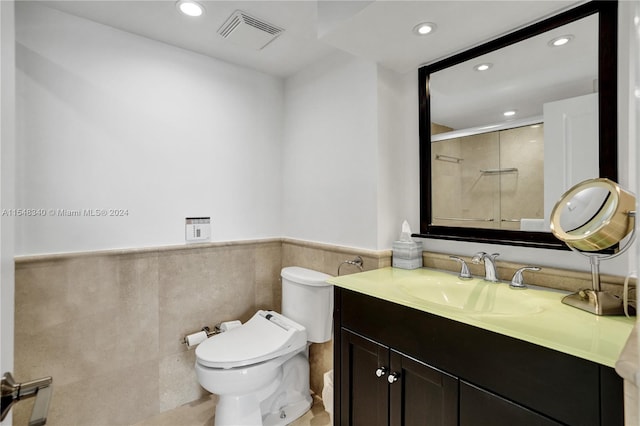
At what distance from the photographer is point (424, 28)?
4.47ft

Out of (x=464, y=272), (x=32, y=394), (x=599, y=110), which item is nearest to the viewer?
(x=32, y=394)

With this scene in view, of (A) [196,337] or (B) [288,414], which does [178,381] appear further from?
(B) [288,414]

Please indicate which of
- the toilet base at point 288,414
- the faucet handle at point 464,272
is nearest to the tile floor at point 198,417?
the toilet base at point 288,414

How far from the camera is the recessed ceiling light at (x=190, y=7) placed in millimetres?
1529

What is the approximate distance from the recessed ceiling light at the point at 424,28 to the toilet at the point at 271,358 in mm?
1356

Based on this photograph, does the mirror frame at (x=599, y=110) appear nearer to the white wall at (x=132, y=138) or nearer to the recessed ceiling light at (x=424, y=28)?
the recessed ceiling light at (x=424, y=28)

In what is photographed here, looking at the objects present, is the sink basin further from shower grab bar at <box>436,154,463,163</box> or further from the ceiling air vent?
the ceiling air vent

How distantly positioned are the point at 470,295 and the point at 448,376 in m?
0.41

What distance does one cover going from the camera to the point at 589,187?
105 centimetres

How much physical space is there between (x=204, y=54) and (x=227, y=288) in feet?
5.16

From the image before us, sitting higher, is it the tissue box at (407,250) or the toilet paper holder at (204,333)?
the tissue box at (407,250)

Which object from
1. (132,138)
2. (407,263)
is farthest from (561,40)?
(132,138)

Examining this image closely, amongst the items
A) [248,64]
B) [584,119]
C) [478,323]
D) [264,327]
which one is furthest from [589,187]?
[248,64]

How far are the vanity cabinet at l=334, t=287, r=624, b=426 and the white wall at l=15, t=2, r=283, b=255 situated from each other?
1164 mm
